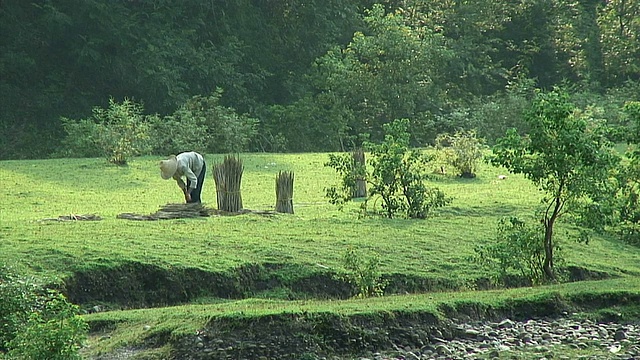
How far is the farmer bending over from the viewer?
59.2 feet

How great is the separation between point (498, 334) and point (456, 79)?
106ft

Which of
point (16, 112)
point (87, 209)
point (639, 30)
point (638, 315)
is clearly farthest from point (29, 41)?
point (638, 315)

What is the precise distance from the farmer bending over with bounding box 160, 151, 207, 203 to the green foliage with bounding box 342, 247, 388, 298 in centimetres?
475

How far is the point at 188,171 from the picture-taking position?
18094 mm

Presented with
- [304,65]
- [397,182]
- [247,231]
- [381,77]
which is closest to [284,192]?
[397,182]

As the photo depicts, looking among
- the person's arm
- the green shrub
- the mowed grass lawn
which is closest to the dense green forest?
the mowed grass lawn

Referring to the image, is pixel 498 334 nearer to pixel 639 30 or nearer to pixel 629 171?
pixel 629 171

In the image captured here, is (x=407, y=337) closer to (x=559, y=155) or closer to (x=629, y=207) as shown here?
(x=559, y=155)

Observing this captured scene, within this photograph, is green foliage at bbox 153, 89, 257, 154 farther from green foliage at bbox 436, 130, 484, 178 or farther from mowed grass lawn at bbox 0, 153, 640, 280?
green foliage at bbox 436, 130, 484, 178

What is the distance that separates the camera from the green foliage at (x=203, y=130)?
1210 inches

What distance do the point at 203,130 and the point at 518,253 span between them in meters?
18.6

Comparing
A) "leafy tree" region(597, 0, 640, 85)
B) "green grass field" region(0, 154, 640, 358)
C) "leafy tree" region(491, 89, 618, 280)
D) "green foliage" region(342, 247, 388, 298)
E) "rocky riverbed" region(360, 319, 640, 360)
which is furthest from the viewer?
"leafy tree" region(597, 0, 640, 85)

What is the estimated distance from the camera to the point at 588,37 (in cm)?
4291

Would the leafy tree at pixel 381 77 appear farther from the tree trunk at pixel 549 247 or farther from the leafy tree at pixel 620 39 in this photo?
the tree trunk at pixel 549 247
